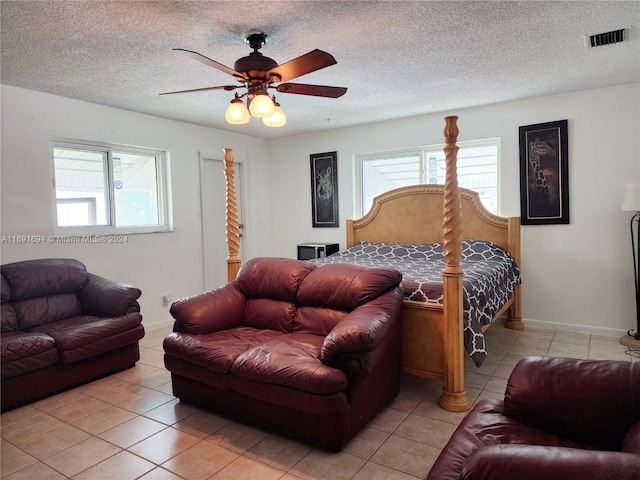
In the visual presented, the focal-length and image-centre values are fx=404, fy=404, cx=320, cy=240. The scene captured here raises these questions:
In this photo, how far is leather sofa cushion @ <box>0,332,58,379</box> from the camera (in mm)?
2242

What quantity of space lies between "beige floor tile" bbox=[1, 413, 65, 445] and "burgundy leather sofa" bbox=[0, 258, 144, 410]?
0.68ft

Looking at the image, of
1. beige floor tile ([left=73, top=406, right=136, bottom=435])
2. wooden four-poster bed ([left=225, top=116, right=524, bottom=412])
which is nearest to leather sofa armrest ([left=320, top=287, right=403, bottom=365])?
wooden four-poster bed ([left=225, top=116, right=524, bottom=412])

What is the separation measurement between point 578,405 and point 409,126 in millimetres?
3903

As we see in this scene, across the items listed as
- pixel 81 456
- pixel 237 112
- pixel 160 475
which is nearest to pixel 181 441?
pixel 160 475

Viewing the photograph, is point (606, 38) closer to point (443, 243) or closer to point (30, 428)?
point (443, 243)

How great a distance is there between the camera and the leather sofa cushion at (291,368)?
2.07m

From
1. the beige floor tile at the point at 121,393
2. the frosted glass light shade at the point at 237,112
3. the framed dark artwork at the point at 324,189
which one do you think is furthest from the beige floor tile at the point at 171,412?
the framed dark artwork at the point at 324,189

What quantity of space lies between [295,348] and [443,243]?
1634 millimetres

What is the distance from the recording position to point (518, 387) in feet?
5.46

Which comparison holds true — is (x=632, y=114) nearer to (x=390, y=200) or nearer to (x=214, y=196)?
(x=390, y=200)

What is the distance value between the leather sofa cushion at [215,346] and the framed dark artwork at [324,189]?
2898 millimetres

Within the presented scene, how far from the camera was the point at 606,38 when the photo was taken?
8.70ft

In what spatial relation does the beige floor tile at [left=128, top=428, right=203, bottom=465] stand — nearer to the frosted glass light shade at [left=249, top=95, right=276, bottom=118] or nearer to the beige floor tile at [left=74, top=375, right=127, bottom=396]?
the beige floor tile at [left=74, top=375, right=127, bottom=396]

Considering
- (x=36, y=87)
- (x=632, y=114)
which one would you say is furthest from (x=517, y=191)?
(x=36, y=87)
